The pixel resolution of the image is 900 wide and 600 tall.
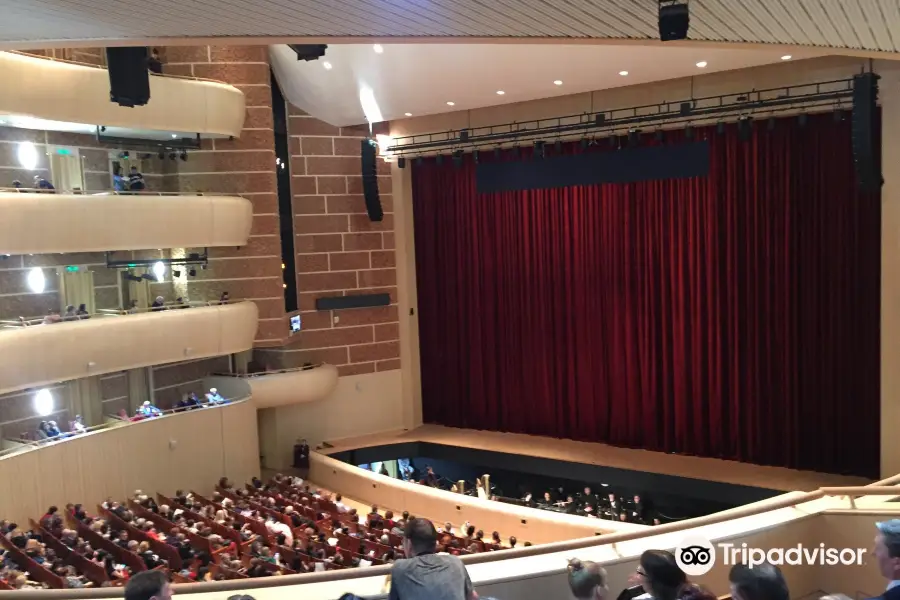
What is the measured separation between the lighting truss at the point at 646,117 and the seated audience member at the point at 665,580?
11146mm

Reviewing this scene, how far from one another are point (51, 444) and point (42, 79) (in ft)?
17.2

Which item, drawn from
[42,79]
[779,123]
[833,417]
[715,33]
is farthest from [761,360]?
[42,79]

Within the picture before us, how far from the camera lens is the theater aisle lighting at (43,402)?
14.1m

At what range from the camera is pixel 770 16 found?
524 centimetres

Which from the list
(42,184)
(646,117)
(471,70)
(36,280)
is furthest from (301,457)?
(646,117)

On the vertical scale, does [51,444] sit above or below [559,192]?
below

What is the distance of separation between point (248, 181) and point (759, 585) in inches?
575

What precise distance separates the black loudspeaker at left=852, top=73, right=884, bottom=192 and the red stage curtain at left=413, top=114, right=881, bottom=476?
97 centimetres

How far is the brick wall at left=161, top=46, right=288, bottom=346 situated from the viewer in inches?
629

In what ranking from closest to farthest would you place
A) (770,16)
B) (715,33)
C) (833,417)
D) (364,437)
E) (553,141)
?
1. (770,16)
2. (715,33)
3. (833,417)
4. (553,141)
5. (364,437)

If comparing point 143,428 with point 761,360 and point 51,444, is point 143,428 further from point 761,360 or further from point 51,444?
point 761,360

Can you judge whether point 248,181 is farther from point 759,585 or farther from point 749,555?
point 759,585

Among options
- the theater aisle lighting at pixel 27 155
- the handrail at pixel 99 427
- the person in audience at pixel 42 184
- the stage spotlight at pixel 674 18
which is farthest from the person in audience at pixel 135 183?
the stage spotlight at pixel 674 18

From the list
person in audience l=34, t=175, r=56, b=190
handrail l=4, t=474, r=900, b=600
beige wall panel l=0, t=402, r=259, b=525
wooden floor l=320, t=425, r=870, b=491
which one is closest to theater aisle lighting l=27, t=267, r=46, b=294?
person in audience l=34, t=175, r=56, b=190
